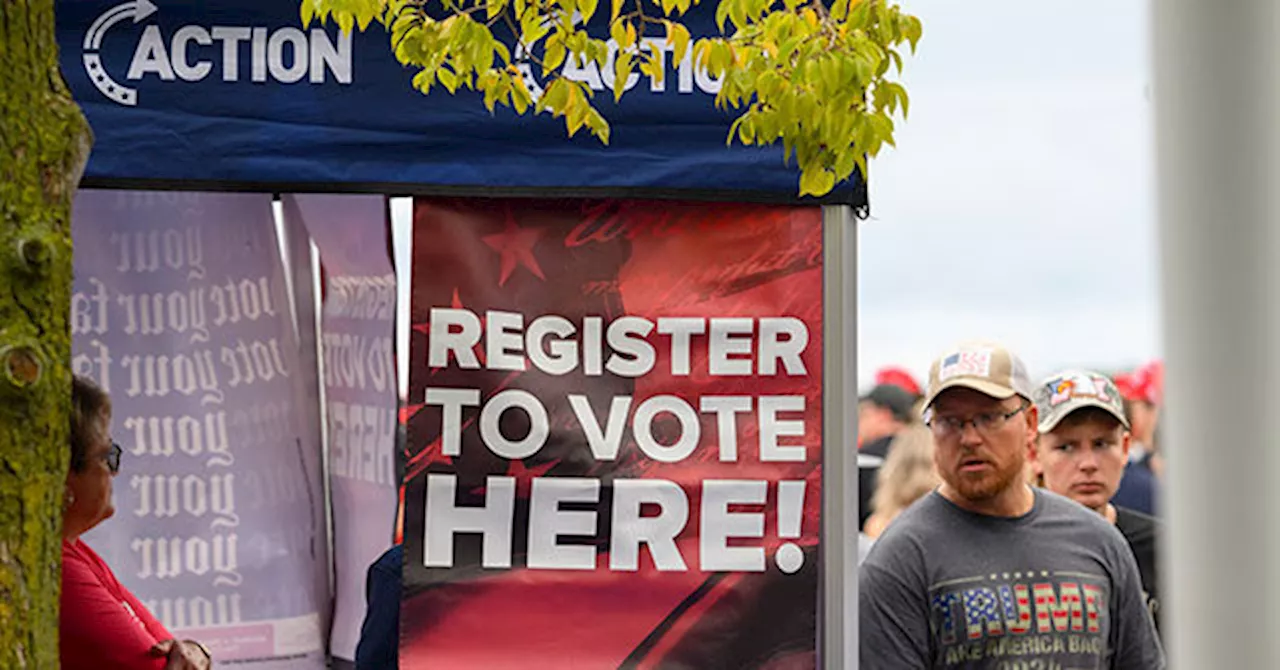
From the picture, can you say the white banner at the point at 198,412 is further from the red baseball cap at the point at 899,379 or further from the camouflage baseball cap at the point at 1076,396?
the red baseball cap at the point at 899,379

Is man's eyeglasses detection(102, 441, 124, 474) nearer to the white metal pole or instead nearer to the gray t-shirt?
the gray t-shirt

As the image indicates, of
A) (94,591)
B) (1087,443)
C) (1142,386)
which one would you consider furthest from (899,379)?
(94,591)

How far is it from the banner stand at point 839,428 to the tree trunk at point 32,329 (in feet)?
7.73

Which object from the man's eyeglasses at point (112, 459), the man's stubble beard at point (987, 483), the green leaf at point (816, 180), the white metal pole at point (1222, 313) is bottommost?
the man's stubble beard at point (987, 483)

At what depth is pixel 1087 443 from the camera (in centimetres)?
633

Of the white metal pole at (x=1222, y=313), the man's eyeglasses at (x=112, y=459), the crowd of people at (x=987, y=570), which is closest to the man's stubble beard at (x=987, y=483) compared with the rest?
the crowd of people at (x=987, y=570)

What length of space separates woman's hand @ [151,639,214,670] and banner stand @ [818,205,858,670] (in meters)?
1.81

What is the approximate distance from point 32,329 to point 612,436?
2168 mm

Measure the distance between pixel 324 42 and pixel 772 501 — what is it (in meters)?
1.83

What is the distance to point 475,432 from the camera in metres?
5.29

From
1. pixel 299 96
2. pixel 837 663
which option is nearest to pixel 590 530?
pixel 837 663

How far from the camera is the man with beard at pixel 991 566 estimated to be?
5.12m

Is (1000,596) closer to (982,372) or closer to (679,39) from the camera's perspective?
(982,372)

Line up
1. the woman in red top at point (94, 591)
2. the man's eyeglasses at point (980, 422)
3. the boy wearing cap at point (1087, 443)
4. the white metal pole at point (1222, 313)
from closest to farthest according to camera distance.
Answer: the white metal pole at point (1222, 313), the woman in red top at point (94, 591), the man's eyeglasses at point (980, 422), the boy wearing cap at point (1087, 443)
